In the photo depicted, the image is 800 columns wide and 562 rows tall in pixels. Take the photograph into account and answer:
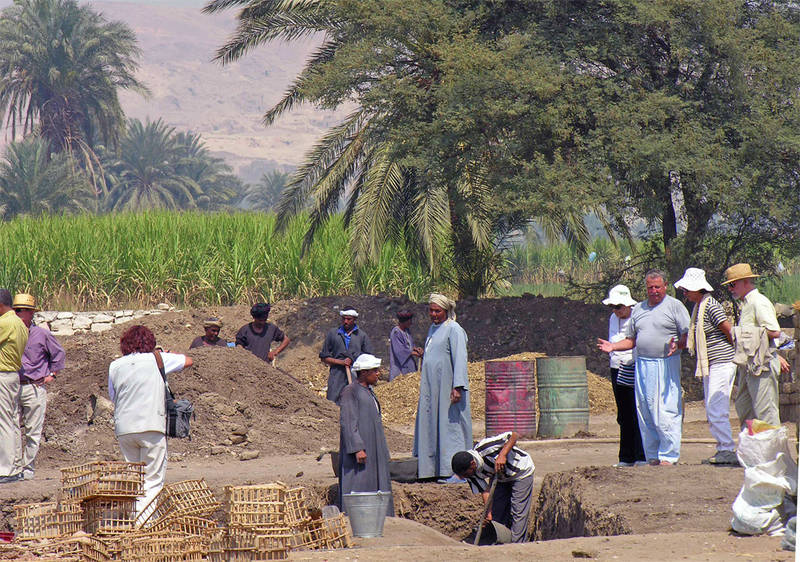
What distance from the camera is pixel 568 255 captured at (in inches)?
1925

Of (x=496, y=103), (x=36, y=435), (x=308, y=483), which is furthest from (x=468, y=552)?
(x=496, y=103)

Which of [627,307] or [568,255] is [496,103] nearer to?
[627,307]

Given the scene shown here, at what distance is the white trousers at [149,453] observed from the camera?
784cm

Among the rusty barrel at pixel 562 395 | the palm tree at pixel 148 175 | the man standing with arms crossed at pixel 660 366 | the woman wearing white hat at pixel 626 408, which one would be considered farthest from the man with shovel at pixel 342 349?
the palm tree at pixel 148 175

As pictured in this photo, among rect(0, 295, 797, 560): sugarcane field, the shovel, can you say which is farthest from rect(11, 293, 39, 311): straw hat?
the shovel

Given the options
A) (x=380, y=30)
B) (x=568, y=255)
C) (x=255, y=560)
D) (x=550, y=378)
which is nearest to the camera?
(x=255, y=560)

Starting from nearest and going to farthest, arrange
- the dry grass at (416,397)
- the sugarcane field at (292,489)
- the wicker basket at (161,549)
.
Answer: the wicker basket at (161,549) < the sugarcane field at (292,489) < the dry grass at (416,397)

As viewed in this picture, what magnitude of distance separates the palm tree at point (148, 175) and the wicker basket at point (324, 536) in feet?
199

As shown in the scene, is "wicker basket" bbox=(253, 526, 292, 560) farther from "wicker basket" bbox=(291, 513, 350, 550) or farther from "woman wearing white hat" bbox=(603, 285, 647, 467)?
"woman wearing white hat" bbox=(603, 285, 647, 467)

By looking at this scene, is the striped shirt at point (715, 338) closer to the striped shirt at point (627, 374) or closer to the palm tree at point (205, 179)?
the striped shirt at point (627, 374)

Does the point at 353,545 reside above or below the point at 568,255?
below

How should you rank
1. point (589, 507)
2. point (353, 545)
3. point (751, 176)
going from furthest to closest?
1. point (751, 176)
2. point (589, 507)
3. point (353, 545)

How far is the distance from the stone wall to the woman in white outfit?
1524cm

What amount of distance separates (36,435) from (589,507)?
5289 millimetres
